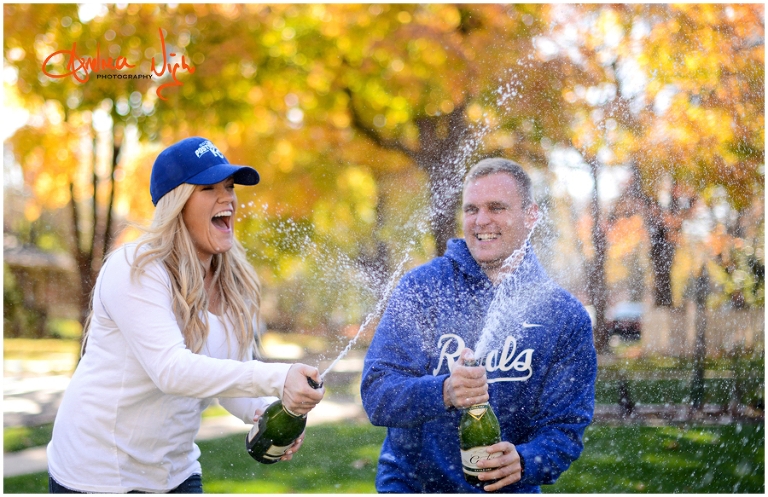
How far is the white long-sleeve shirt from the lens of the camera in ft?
6.82

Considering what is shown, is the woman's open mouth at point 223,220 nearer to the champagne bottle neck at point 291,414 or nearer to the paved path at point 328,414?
the champagne bottle neck at point 291,414

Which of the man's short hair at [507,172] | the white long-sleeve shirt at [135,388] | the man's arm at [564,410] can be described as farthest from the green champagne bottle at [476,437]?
the man's short hair at [507,172]

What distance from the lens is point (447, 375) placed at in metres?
2.42

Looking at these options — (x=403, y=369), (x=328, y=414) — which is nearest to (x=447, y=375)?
(x=403, y=369)

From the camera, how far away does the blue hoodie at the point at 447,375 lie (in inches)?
96.8

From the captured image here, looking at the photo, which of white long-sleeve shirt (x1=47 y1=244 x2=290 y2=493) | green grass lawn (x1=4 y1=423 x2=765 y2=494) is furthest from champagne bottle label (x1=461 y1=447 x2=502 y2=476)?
green grass lawn (x1=4 y1=423 x2=765 y2=494)

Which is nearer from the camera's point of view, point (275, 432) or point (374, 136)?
point (275, 432)

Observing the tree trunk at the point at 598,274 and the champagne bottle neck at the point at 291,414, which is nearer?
the champagne bottle neck at the point at 291,414

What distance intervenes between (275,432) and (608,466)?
116 inches

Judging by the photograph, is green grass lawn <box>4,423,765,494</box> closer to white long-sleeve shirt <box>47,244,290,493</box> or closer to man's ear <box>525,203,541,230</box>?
man's ear <box>525,203,541,230</box>

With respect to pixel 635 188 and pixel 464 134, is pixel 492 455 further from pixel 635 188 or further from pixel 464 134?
pixel 464 134

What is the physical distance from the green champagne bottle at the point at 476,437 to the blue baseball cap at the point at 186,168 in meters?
1.05

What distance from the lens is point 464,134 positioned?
513 cm

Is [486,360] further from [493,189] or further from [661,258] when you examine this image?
[661,258]
